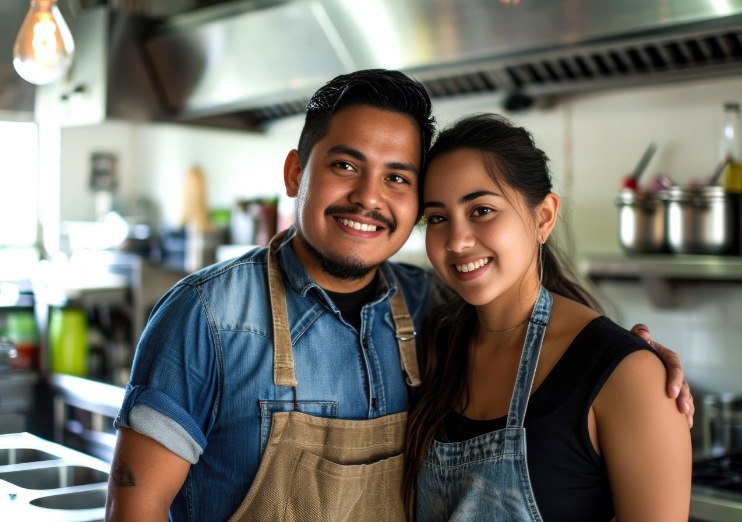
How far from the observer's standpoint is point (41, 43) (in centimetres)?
230

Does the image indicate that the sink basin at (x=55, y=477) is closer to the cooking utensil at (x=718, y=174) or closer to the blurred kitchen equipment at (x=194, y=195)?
the cooking utensil at (x=718, y=174)

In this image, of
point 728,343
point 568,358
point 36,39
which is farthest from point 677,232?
point 36,39

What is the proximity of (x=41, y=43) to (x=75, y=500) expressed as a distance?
1140mm

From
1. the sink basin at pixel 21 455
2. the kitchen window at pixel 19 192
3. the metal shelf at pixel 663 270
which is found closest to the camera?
the sink basin at pixel 21 455

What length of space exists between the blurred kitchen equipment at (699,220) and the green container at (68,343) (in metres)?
2.64

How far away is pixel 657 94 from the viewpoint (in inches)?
117

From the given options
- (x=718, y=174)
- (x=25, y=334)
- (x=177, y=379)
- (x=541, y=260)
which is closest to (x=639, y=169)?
(x=718, y=174)

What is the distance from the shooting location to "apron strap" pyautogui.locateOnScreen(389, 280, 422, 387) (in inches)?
72.1

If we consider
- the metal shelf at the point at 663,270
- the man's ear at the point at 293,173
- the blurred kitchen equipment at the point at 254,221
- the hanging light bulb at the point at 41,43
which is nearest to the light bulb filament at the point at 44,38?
the hanging light bulb at the point at 41,43

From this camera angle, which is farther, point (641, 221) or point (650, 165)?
point (650, 165)

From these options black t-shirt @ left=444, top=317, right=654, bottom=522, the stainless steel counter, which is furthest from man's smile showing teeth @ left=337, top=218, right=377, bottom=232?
→ the stainless steel counter

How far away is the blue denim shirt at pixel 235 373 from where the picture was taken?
1.58m

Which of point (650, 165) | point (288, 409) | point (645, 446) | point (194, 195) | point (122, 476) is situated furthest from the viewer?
point (194, 195)

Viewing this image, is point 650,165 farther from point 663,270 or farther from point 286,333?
point 286,333
